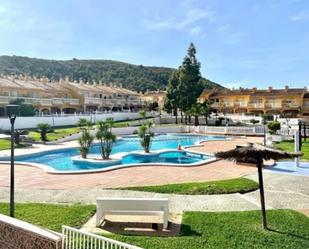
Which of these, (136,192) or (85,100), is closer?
(136,192)

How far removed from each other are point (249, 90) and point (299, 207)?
72423 millimetres

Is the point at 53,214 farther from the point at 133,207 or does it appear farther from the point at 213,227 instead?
the point at 213,227

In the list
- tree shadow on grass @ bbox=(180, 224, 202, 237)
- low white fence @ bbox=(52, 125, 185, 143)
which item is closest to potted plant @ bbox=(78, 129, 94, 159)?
low white fence @ bbox=(52, 125, 185, 143)

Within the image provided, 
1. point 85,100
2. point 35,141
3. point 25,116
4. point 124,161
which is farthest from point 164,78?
point 124,161

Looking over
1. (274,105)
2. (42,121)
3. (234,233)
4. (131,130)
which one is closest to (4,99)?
(42,121)

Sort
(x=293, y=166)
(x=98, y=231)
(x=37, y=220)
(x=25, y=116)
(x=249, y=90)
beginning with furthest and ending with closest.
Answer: (x=249, y=90) < (x=25, y=116) < (x=293, y=166) < (x=37, y=220) < (x=98, y=231)

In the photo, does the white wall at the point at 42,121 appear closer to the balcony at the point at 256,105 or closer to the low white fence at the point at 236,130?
the low white fence at the point at 236,130

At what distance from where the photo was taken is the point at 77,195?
39.8ft

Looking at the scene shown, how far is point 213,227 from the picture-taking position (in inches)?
338

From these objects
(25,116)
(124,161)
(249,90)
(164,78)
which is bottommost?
(124,161)

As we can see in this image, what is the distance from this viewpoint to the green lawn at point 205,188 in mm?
12453

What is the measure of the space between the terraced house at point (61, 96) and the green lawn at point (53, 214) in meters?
44.7

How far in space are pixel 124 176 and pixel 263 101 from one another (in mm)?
64163

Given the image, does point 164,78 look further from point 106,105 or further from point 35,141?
point 35,141
